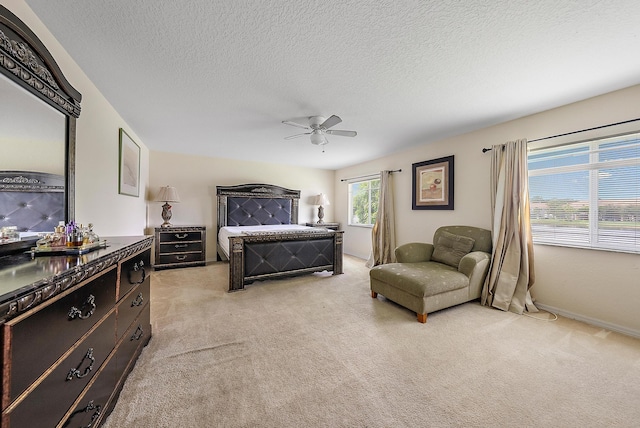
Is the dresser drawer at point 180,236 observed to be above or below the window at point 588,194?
below

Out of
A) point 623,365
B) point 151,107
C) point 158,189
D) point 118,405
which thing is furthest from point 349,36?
point 158,189

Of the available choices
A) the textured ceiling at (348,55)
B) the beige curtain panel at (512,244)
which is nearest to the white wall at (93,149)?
the textured ceiling at (348,55)

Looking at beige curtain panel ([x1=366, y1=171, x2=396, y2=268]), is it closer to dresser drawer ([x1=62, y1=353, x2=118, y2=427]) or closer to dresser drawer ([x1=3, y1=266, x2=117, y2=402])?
dresser drawer ([x1=62, y1=353, x2=118, y2=427])

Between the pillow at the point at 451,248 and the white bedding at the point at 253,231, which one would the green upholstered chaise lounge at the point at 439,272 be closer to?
the pillow at the point at 451,248

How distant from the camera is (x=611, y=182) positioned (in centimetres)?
234

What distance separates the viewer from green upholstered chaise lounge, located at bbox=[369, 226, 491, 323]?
2.51m

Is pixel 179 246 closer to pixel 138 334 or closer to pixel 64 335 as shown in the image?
pixel 138 334

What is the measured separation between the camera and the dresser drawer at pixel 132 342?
4.75 feet

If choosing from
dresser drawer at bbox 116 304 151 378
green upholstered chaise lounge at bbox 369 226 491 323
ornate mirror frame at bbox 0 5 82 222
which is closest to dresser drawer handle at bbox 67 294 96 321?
dresser drawer at bbox 116 304 151 378

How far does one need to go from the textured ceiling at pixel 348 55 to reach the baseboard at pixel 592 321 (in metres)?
2.27

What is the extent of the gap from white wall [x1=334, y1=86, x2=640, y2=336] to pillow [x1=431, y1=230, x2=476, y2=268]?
17.2 inches

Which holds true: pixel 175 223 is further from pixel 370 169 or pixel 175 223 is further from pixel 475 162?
pixel 475 162

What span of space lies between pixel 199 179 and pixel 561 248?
19.3 feet

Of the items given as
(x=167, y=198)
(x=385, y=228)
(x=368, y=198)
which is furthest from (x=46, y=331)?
(x=368, y=198)
